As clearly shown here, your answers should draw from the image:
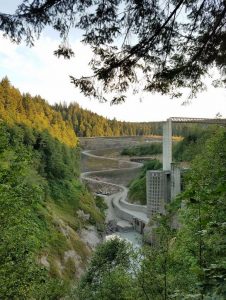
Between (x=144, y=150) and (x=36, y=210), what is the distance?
80.6 m

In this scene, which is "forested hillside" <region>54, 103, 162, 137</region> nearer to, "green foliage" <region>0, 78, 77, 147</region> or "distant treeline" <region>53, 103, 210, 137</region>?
"distant treeline" <region>53, 103, 210, 137</region>

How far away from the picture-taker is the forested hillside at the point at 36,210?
10.7 m

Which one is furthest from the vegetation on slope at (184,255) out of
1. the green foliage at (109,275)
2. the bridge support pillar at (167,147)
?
the bridge support pillar at (167,147)

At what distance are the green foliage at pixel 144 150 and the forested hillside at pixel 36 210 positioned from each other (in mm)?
45115

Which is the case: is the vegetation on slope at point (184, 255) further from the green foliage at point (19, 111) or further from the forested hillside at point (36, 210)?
the green foliage at point (19, 111)

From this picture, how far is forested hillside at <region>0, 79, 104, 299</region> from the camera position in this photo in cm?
1072

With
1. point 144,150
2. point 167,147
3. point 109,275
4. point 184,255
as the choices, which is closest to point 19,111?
point 167,147

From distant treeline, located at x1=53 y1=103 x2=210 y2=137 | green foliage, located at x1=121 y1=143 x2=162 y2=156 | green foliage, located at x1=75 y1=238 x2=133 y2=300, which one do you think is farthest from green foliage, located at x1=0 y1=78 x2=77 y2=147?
distant treeline, located at x1=53 y1=103 x2=210 y2=137

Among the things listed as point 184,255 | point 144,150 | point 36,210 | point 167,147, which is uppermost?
point 167,147

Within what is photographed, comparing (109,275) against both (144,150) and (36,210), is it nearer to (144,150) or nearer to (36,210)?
(36,210)

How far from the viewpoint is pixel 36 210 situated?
27.0 meters

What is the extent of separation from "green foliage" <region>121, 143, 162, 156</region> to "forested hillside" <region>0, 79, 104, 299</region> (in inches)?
1776

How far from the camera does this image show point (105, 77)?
5.73 m

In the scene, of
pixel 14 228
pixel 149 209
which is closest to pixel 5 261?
pixel 14 228
